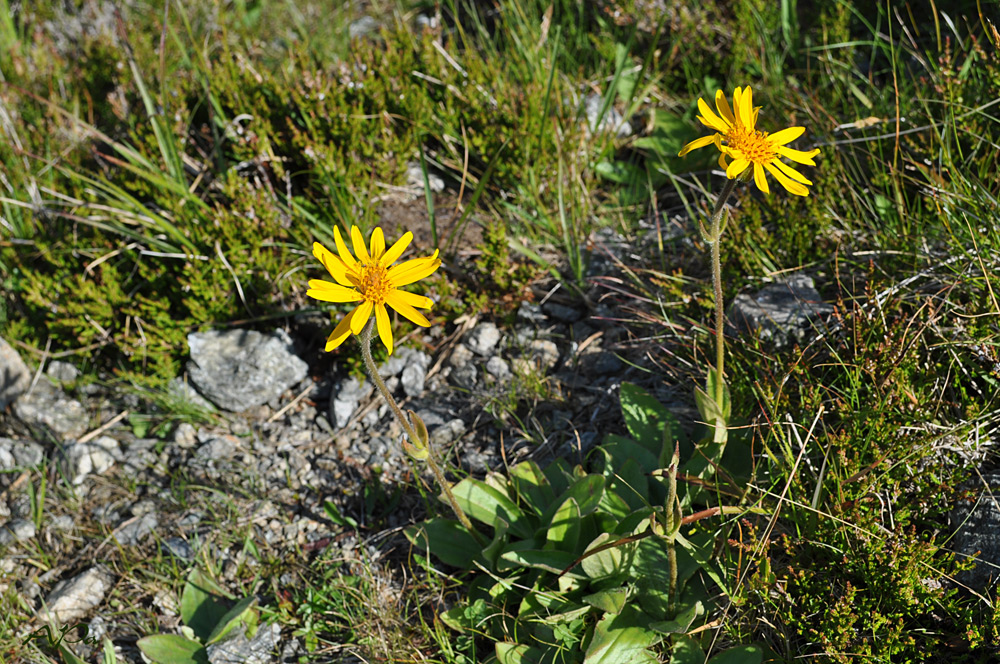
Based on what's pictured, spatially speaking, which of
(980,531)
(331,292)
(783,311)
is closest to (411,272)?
(331,292)

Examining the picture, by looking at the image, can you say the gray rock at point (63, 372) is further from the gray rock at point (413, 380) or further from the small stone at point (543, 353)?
the small stone at point (543, 353)

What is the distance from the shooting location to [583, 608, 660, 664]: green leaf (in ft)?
7.00

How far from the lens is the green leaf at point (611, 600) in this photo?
2.16m

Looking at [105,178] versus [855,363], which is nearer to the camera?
[855,363]

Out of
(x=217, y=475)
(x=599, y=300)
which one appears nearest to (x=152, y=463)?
(x=217, y=475)

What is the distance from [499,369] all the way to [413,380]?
1.28 ft

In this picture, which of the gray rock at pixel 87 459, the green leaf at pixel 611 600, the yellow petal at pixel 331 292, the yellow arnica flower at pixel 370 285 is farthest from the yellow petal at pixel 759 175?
the gray rock at pixel 87 459

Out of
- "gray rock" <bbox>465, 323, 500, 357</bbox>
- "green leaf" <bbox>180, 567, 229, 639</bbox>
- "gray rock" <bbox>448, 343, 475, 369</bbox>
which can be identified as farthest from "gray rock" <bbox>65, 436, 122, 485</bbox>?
"gray rock" <bbox>465, 323, 500, 357</bbox>

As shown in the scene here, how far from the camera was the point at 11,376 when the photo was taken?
3.46 m

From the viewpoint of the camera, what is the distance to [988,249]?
248 cm

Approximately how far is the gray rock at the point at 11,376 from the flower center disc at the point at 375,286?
249 cm

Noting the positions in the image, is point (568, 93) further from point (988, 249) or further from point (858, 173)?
point (988, 249)

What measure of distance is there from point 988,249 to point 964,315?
0.29 m

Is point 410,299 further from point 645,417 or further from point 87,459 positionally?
point 87,459
